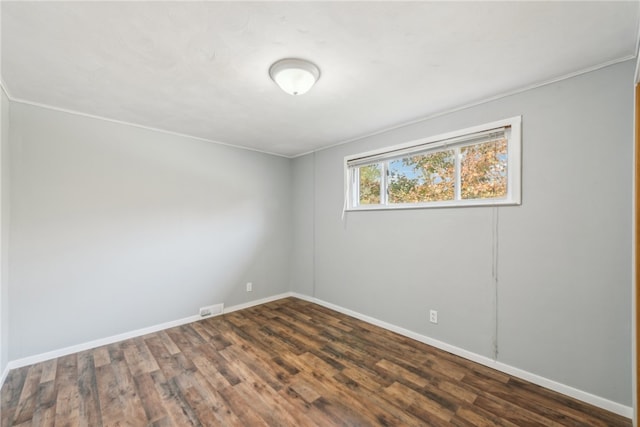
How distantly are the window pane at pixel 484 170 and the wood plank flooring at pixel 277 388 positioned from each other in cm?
156

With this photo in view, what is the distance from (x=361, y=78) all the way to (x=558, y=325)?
7.90 feet

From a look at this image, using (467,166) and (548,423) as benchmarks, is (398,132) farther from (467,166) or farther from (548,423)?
(548,423)

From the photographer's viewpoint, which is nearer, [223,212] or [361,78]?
[361,78]

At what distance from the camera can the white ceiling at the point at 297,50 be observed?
1.38 metres

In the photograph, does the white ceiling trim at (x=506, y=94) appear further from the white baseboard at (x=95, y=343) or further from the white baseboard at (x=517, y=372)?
the white baseboard at (x=95, y=343)

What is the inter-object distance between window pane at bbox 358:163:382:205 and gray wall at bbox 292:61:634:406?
A: 19.9 inches

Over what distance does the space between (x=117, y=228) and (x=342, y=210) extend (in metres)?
2.66

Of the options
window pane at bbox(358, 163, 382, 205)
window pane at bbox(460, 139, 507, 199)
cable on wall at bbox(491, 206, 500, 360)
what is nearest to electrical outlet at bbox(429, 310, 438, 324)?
cable on wall at bbox(491, 206, 500, 360)

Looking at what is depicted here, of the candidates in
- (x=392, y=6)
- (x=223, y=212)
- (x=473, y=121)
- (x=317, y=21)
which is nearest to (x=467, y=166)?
(x=473, y=121)

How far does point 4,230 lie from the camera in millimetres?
2215

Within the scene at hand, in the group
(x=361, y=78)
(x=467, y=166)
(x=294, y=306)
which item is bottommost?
(x=294, y=306)

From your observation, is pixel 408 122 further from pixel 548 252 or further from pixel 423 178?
pixel 548 252

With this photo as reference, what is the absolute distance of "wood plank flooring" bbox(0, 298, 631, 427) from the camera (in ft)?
5.76

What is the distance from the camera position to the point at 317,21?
1441mm
